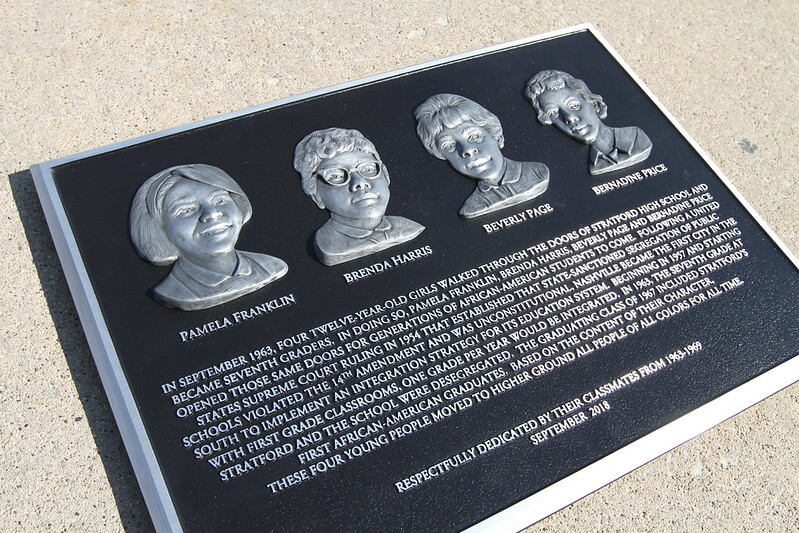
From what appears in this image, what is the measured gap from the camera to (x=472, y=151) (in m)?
3.27

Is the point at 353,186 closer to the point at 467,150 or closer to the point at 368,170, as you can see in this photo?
the point at 368,170

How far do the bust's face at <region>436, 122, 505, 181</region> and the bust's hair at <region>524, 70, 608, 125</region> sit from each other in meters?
0.43

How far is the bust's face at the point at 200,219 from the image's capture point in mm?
2760

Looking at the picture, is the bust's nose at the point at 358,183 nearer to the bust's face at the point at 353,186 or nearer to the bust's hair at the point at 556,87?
the bust's face at the point at 353,186

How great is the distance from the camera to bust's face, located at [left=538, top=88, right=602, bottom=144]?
3.53 metres

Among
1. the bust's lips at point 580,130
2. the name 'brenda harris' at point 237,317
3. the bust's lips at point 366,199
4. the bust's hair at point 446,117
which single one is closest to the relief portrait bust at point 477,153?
the bust's hair at point 446,117

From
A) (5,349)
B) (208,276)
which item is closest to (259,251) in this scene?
(208,276)

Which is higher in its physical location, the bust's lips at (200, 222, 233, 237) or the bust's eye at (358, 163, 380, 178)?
the bust's eye at (358, 163, 380, 178)

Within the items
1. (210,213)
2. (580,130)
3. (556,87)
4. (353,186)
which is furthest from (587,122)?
(210,213)

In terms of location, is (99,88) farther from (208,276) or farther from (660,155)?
(660,155)

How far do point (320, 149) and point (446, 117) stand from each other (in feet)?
2.15

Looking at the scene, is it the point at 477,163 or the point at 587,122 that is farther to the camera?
the point at 587,122

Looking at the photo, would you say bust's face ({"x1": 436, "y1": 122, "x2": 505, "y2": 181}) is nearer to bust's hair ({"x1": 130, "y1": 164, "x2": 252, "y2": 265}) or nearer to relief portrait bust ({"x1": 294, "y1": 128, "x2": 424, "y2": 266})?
relief portrait bust ({"x1": 294, "y1": 128, "x2": 424, "y2": 266})

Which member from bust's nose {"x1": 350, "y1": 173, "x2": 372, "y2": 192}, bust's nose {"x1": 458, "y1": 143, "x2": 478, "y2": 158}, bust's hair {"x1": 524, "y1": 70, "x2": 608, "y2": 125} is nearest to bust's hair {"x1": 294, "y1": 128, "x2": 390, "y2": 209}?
bust's nose {"x1": 350, "y1": 173, "x2": 372, "y2": 192}
